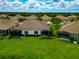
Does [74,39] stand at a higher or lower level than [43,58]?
lower

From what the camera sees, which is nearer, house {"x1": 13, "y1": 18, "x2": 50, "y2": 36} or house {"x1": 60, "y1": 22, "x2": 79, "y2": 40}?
house {"x1": 60, "y1": 22, "x2": 79, "y2": 40}

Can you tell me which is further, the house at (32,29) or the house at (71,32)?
the house at (32,29)

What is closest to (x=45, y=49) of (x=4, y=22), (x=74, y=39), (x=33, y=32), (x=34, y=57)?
(x=34, y=57)

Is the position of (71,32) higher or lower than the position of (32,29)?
higher

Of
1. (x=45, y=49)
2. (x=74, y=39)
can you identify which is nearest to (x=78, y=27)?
(x=74, y=39)

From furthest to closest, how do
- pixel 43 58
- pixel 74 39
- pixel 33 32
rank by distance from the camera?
pixel 33 32, pixel 74 39, pixel 43 58

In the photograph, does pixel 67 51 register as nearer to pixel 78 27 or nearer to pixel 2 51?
pixel 2 51

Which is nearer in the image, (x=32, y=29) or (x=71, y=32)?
(x=71, y=32)

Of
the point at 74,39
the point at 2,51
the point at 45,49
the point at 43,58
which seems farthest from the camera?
the point at 74,39

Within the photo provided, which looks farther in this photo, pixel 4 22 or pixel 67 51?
pixel 4 22
